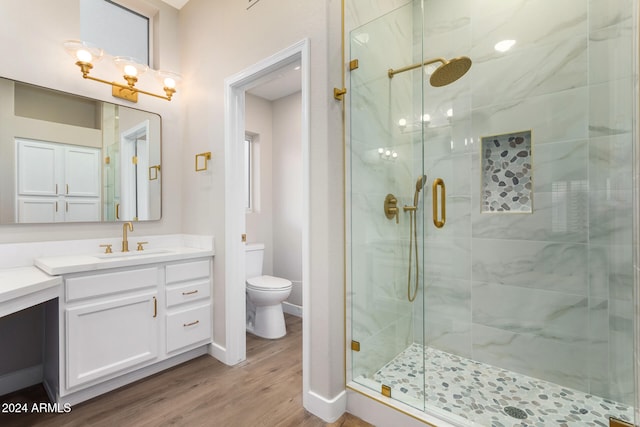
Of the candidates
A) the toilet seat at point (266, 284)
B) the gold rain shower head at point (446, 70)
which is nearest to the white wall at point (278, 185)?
the toilet seat at point (266, 284)

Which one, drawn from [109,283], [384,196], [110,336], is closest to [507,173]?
[384,196]

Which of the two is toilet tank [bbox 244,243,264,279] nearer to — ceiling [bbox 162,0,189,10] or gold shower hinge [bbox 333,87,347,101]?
gold shower hinge [bbox 333,87,347,101]

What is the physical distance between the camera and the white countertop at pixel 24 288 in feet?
4.24

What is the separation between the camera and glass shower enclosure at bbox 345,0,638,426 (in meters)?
1.55

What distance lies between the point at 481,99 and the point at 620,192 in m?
0.95

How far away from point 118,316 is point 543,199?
2.69m

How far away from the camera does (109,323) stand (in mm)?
1795

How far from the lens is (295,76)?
2.99 meters

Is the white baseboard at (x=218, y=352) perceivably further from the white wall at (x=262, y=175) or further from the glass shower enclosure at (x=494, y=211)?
the white wall at (x=262, y=175)

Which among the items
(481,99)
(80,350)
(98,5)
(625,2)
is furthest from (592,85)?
(98,5)

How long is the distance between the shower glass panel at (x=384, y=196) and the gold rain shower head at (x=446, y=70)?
0.06 m

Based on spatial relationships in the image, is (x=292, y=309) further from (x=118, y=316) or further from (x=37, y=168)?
(x=37, y=168)

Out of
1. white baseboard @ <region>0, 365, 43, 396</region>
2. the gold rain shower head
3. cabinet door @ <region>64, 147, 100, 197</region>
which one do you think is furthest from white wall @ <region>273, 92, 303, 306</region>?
white baseboard @ <region>0, 365, 43, 396</region>

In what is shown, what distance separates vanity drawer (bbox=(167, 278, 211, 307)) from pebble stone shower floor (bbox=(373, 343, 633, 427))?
138cm
